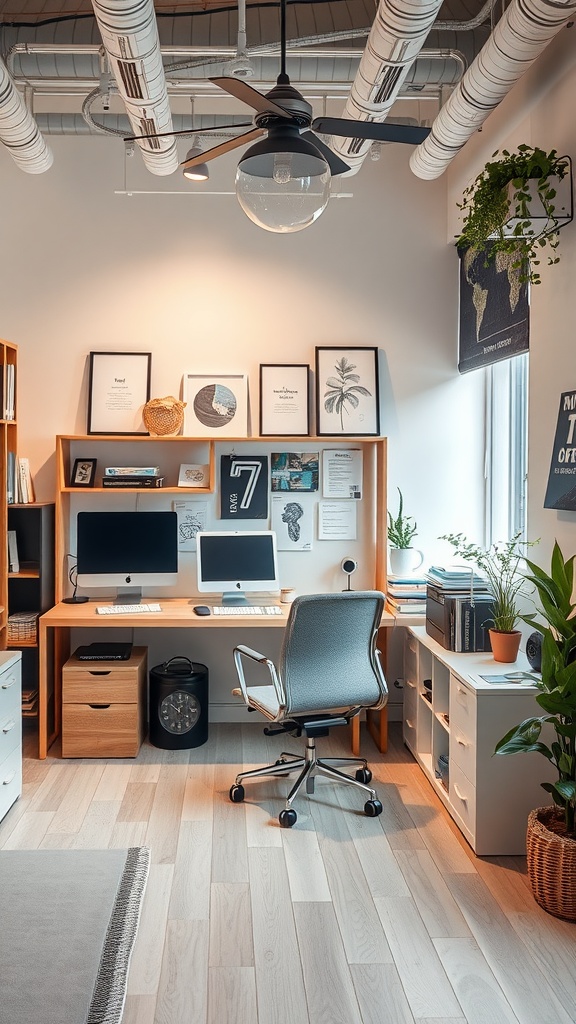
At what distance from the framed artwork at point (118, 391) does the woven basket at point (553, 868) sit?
3.05 metres

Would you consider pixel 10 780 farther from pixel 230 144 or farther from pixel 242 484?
pixel 230 144

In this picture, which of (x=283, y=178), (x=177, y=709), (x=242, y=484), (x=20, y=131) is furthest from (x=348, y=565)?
(x=283, y=178)

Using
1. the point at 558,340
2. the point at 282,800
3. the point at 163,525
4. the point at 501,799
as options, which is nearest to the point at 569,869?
the point at 501,799

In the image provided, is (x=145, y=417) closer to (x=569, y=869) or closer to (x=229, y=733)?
(x=229, y=733)

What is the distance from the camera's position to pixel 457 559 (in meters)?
5.11

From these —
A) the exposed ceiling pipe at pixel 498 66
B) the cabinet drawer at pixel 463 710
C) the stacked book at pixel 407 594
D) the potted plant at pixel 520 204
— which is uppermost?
the exposed ceiling pipe at pixel 498 66

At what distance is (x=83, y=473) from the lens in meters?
4.88

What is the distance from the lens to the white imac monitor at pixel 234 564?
4.77 meters

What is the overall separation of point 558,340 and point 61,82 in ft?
8.44

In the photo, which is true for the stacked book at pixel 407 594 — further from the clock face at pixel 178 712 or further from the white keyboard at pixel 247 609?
the clock face at pixel 178 712

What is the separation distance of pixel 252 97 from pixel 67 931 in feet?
8.47

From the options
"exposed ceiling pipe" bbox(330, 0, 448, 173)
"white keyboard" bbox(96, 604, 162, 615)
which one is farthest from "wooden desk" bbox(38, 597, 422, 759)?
"exposed ceiling pipe" bbox(330, 0, 448, 173)

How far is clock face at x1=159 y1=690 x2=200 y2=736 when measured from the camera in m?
4.58

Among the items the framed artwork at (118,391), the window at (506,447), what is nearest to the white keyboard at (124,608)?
the framed artwork at (118,391)
